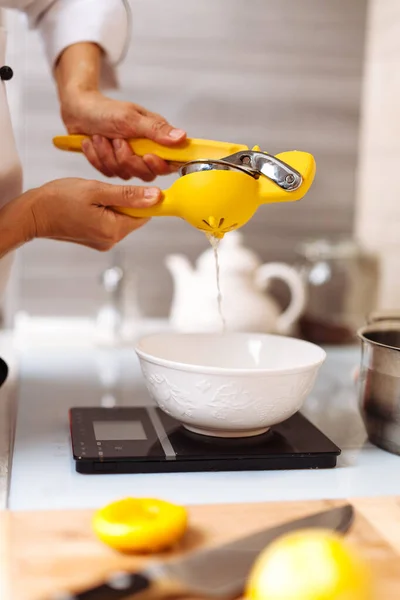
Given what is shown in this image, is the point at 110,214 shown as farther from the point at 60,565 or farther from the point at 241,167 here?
the point at 60,565

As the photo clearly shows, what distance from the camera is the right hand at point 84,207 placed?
81 cm

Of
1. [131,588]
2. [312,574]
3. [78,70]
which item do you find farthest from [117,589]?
[78,70]

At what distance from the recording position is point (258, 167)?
78 cm

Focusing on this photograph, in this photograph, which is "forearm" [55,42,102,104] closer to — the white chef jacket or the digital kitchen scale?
the white chef jacket

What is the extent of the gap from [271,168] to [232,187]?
5cm

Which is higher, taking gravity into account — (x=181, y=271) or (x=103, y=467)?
(x=181, y=271)

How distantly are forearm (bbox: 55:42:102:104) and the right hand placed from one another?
22 cm

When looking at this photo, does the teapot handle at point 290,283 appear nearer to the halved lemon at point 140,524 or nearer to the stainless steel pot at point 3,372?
the stainless steel pot at point 3,372

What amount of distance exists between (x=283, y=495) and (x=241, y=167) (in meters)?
0.33

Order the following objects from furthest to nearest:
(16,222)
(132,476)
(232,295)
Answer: (232,295) → (16,222) → (132,476)

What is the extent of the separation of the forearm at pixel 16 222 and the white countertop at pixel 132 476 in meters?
0.22

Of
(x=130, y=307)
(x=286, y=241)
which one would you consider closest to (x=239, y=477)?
(x=130, y=307)

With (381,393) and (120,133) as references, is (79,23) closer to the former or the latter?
(120,133)

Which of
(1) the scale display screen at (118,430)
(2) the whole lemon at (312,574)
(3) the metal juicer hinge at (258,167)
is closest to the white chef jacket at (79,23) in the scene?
(1) the scale display screen at (118,430)
